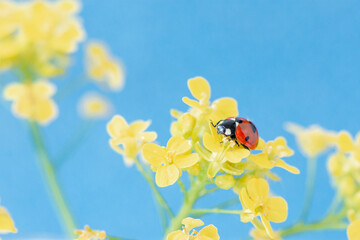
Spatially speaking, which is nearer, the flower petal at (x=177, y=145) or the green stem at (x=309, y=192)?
the flower petal at (x=177, y=145)

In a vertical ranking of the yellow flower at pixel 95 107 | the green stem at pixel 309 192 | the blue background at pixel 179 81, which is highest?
the blue background at pixel 179 81

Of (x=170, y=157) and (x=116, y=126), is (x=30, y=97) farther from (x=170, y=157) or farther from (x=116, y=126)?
(x=170, y=157)

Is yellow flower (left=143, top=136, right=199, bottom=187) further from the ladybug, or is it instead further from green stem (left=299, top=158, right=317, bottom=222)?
green stem (left=299, top=158, right=317, bottom=222)

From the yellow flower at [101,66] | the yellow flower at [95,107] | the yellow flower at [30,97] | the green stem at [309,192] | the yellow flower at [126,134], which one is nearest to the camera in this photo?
the yellow flower at [126,134]

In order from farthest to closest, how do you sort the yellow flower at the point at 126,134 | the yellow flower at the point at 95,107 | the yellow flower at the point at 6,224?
the yellow flower at the point at 95,107 < the yellow flower at the point at 126,134 < the yellow flower at the point at 6,224

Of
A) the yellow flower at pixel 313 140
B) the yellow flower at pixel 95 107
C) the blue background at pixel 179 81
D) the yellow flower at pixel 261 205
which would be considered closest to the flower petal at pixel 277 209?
the yellow flower at pixel 261 205

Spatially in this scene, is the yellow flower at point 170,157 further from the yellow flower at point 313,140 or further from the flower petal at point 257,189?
the yellow flower at point 313,140
